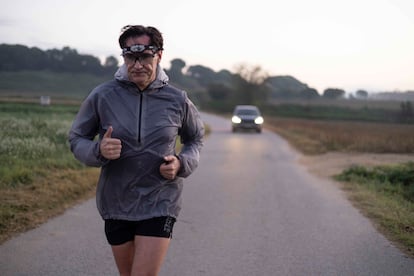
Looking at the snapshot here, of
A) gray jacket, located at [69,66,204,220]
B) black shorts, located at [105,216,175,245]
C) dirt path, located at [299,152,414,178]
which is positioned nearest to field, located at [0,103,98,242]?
black shorts, located at [105,216,175,245]

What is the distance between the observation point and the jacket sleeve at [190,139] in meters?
3.07

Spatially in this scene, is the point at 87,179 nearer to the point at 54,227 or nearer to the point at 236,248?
the point at 54,227

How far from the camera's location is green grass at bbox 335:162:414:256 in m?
6.82

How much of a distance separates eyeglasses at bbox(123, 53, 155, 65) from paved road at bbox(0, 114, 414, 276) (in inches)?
96.4

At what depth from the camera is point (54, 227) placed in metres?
6.48

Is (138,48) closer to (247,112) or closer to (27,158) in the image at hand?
(27,158)

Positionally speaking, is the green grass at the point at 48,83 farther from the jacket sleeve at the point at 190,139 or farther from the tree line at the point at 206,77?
the jacket sleeve at the point at 190,139

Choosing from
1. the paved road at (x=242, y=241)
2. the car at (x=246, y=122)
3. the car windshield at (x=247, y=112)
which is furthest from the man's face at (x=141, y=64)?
the car windshield at (x=247, y=112)

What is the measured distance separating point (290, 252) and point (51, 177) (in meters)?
5.17

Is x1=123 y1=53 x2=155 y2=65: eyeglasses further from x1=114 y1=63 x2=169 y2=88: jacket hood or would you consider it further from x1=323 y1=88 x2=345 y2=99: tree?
x1=323 y1=88 x2=345 y2=99: tree

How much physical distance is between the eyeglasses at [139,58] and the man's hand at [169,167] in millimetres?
578

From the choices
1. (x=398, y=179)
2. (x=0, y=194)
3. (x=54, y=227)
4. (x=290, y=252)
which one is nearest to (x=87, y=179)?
→ (x=0, y=194)

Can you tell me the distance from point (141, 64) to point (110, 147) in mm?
544

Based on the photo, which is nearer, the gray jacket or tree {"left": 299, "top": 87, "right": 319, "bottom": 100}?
the gray jacket
